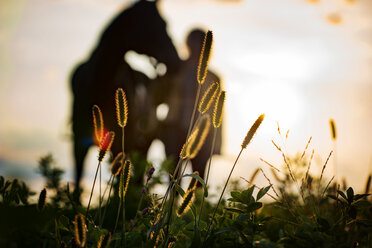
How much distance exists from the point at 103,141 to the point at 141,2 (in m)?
4.82

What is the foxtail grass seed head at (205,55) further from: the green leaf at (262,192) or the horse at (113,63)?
the horse at (113,63)

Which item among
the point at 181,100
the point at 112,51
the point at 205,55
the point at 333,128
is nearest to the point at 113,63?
the point at 112,51

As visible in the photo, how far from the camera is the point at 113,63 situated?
199 inches

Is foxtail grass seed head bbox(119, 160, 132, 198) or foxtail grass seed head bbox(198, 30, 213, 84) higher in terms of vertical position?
foxtail grass seed head bbox(198, 30, 213, 84)

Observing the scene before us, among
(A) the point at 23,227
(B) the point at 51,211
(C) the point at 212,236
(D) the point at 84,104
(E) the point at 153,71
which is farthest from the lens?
(E) the point at 153,71

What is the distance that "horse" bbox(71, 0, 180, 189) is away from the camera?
198 inches

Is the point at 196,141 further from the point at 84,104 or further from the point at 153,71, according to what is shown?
the point at 153,71

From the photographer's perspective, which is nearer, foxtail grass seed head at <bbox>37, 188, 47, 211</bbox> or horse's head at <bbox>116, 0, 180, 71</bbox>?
foxtail grass seed head at <bbox>37, 188, 47, 211</bbox>

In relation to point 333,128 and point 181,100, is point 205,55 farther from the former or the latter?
point 181,100

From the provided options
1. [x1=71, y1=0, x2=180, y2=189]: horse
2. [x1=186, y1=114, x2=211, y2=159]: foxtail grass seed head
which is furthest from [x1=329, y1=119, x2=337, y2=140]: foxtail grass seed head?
[x1=71, y1=0, x2=180, y2=189]: horse

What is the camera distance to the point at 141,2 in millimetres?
5230

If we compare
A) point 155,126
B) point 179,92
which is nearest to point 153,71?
point 179,92

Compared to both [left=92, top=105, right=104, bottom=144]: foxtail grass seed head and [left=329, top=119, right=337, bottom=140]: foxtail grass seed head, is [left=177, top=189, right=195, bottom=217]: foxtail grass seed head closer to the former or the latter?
[left=92, top=105, right=104, bottom=144]: foxtail grass seed head

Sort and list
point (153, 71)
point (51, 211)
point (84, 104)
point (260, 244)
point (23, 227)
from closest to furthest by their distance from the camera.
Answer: point (260, 244)
point (23, 227)
point (51, 211)
point (84, 104)
point (153, 71)
